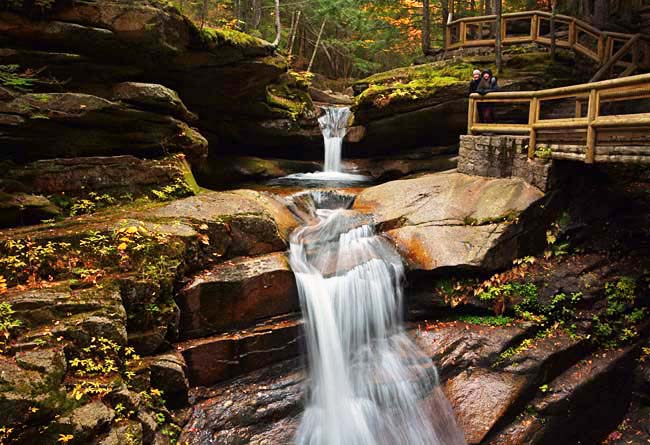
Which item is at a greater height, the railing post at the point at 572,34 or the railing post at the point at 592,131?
the railing post at the point at 572,34

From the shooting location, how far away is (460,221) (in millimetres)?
8461

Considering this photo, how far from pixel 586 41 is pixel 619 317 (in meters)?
12.3

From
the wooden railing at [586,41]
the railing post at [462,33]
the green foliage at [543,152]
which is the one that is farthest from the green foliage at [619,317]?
the railing post at [462,33]

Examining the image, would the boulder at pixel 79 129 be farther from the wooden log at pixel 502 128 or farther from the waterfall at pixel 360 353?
the wooden log at pixel 502 128

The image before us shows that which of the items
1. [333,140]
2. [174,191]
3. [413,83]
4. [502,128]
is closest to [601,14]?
[413,83]

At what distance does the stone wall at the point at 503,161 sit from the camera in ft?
28.2

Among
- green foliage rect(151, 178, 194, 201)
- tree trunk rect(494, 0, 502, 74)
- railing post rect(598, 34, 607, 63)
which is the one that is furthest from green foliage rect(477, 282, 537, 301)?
railing post rect(598, 34, 607, 63)

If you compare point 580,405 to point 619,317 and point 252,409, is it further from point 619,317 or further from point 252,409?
point 252,409

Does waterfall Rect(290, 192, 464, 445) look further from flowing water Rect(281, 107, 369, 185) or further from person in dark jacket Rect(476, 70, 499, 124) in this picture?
flowing water Rect(281, 107, 369, 185)

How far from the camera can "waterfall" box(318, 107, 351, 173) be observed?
15438 millimetres

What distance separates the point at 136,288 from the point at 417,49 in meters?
24.8

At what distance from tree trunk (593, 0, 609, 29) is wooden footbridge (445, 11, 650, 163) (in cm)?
64

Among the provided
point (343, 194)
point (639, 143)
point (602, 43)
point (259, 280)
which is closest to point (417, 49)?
point (602, 43)

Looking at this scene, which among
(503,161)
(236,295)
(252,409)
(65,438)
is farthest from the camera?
(503,161)
